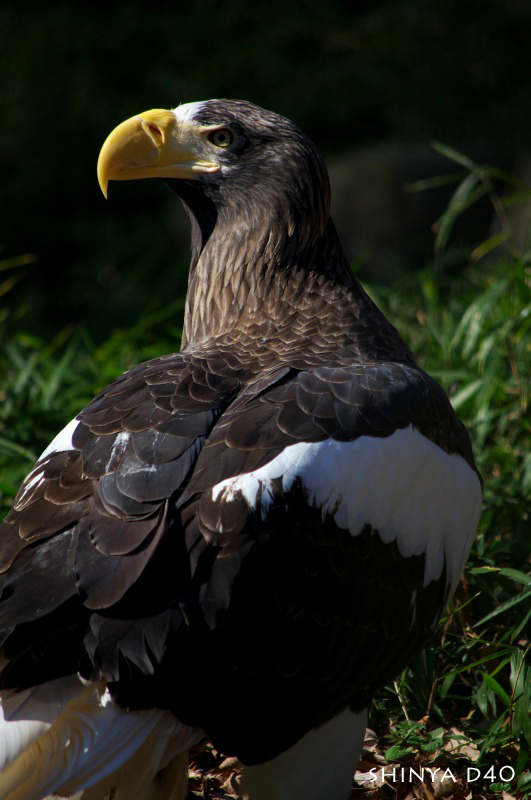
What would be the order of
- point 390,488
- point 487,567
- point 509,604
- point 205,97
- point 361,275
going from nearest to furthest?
point 390,488 → point 509,604 → point 487,567 → point 361,275 → point 205,97

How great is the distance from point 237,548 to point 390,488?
1.27 ft

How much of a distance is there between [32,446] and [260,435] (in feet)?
4.96

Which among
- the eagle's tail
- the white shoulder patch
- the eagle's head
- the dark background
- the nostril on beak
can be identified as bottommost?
the dark background

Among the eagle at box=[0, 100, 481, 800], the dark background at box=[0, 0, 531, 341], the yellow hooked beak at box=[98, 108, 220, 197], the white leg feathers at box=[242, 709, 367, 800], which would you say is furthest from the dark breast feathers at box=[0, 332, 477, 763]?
the dark background at box=[0, 0, 531, 341]

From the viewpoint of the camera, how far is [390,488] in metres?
2.19

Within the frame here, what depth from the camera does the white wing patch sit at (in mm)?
2061

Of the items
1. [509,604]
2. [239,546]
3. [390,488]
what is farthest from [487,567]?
[239,546]

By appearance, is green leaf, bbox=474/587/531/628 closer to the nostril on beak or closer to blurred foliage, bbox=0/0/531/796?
blurred foliage, bbox=0/0/531/796

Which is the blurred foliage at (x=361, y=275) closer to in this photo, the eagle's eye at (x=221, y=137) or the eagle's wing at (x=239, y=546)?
the eagle's wing at (x=239, y=546)

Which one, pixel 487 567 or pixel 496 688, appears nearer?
pixel 496 688

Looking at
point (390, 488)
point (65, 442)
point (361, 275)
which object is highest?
point (65, 442)

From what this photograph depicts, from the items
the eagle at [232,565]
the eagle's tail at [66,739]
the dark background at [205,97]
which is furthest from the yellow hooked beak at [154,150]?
the dark background at [205,97]

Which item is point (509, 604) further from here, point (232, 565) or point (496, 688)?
point (232, 565)

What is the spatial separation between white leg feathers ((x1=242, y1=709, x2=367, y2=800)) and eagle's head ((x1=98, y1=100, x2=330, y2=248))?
1251 mm
